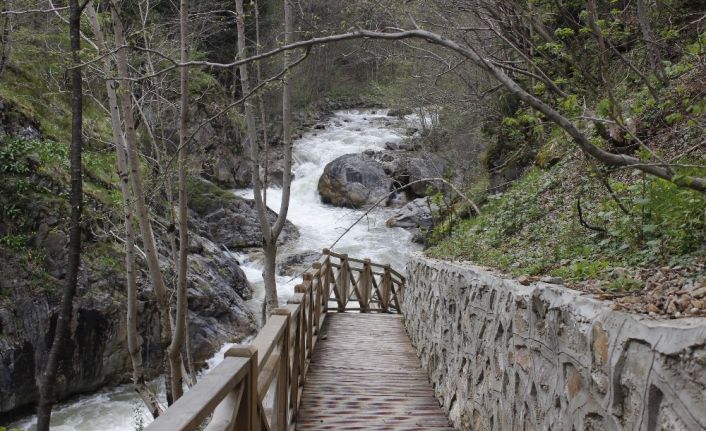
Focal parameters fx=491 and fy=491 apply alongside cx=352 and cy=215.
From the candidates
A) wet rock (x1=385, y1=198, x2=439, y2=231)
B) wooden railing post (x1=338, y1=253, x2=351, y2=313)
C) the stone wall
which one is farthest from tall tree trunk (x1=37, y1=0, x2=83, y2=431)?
wet rock (x1=385, y1=198, x2=439, y2=231)

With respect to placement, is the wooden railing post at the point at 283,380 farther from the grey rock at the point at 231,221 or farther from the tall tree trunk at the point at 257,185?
the grey rock at the point at 231,221

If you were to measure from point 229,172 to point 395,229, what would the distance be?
728 cm

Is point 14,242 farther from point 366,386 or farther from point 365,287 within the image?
point 365,287

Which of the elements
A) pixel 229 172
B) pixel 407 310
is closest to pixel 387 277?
pixel 407 310

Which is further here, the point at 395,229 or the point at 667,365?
the point at 395,229

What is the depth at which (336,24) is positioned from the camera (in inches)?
466

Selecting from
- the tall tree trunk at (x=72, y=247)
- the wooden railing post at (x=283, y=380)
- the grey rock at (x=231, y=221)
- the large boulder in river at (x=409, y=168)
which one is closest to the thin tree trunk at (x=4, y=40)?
the tall tree trunk at (x=72, y=247)

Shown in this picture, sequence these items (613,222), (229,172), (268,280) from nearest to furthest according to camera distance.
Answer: (613,222) < (268,280) < (229,172)

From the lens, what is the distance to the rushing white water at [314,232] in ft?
23.6

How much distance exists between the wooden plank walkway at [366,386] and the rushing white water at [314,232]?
172 cm

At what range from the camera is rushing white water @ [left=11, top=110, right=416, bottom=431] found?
7.20 meters

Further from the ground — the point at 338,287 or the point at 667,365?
the point at 667,365

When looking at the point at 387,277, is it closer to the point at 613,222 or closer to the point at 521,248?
the point at 521,248

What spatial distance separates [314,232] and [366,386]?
44.1ft
